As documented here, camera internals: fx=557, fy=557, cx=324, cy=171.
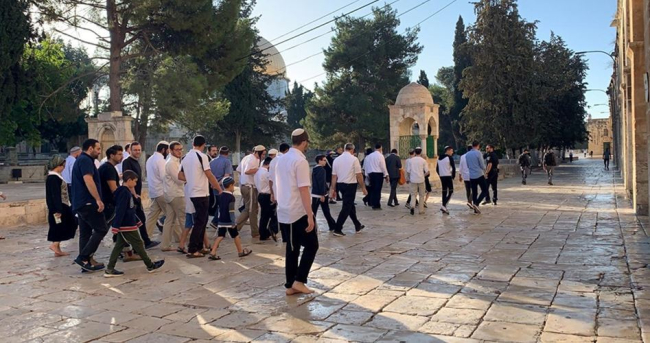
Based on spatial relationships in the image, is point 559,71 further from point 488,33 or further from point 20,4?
point 20,4

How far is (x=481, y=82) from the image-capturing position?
111 feet

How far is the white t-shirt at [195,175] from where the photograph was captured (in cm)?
765

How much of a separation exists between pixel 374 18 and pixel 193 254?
1616 inches

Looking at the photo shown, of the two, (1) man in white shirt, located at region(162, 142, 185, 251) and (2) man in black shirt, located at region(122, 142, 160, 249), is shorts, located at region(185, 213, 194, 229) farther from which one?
(2) man in black shirt, located at region(122, 142, 160, 249)

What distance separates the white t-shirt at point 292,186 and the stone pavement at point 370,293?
84 centimetres

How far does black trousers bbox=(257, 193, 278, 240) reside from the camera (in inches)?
357

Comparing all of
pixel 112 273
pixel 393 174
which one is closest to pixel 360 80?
pixel 393 174

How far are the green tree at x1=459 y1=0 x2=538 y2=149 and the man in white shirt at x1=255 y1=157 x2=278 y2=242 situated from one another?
2668 centimetres

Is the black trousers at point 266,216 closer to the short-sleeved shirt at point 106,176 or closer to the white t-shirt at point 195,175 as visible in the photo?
the white t-shirt at point 195,175

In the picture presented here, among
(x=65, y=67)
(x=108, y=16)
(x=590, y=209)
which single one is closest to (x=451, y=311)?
(x=590, y=209)

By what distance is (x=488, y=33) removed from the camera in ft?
109

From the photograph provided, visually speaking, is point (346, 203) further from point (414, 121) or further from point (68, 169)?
point (414, 121)

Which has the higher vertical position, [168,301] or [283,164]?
[283,164]

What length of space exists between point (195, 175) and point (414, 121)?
48.9 feet
